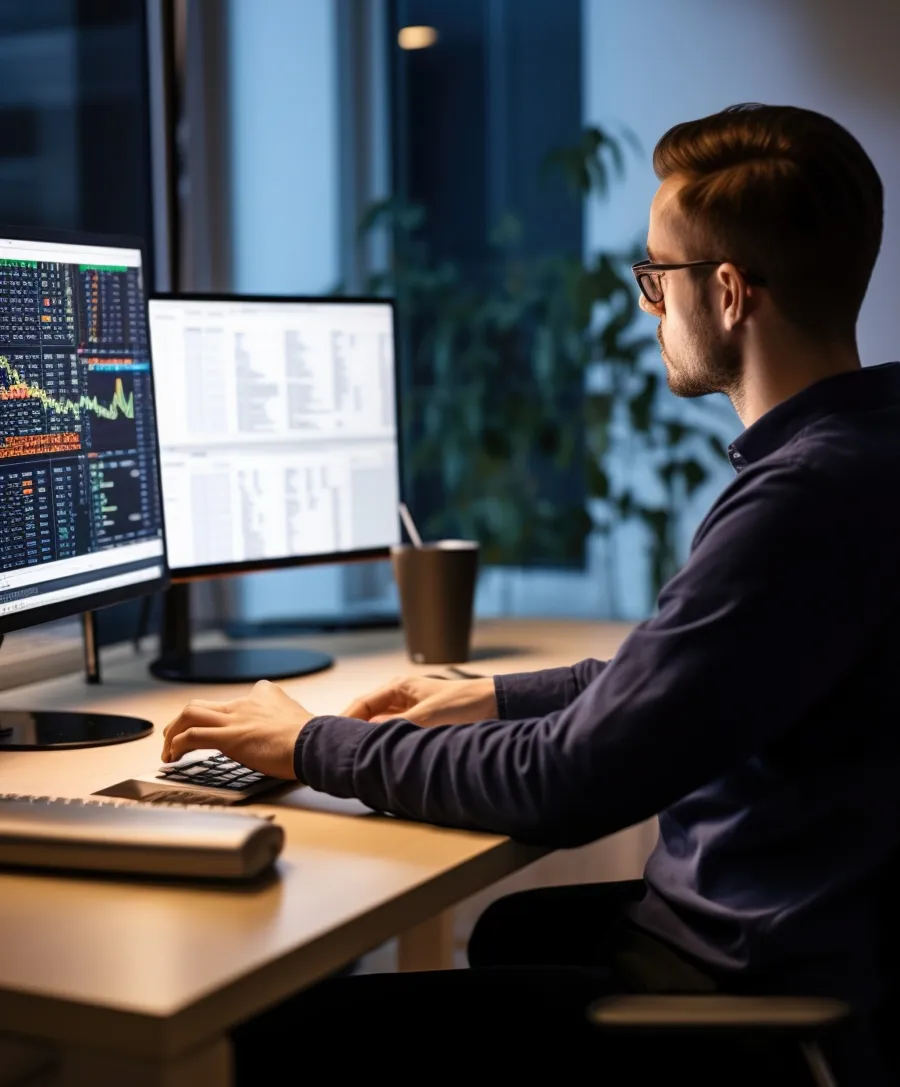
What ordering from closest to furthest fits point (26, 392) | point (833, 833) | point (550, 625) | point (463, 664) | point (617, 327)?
point (833, 833) → point (26, 392) → point (463, 664) → point (550, 625) → point (617, 327)

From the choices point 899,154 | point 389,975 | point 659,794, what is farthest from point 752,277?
point 899,154

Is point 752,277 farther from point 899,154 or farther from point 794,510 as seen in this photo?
point 899,154

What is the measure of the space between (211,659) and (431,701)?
58 centimetres

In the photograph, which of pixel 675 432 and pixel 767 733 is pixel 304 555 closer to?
pixel 767 733

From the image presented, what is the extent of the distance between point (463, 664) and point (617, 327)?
57.4 inches

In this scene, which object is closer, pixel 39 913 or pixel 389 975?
pixel 39 913

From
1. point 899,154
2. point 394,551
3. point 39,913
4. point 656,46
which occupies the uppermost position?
point 656,46

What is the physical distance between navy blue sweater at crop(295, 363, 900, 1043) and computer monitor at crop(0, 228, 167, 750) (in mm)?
504

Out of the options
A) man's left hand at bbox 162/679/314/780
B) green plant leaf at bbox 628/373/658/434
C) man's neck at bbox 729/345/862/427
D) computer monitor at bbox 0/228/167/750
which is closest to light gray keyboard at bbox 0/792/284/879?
man's left hand at bbox 162/679/314/780

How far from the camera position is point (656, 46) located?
3088 millimetres

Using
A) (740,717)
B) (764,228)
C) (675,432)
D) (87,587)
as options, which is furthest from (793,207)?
(675,432)

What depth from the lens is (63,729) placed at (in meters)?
1.42

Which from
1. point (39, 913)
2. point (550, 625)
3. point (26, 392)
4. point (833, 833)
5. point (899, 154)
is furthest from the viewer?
point (899, 154)

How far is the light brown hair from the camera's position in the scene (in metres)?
1.09
